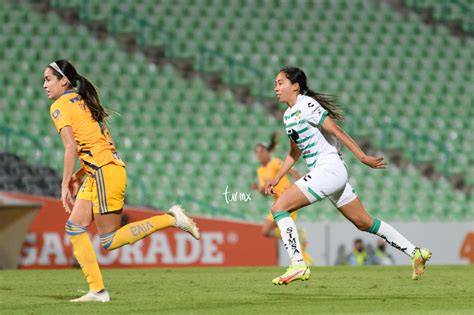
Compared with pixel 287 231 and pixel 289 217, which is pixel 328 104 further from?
pixel 287 231

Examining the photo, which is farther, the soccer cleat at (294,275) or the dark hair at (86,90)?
the soccer cleat at (294,275)

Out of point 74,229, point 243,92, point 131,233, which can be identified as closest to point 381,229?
point 131,233

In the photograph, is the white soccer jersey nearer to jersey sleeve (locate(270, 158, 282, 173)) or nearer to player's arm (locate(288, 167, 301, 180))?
player's arm (locate(288, 167, 301, 180))

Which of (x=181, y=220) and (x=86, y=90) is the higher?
(x=86, y=90)

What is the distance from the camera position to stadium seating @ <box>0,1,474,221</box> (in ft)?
60.6

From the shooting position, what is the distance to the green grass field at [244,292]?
7.72 m

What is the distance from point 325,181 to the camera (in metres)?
8.74

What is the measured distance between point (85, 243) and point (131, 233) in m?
0.45

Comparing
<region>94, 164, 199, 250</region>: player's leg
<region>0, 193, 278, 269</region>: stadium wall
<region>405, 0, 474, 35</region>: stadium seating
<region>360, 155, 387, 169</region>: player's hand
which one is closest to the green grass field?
<region>94, 164, 199, 250</region>: player's leg

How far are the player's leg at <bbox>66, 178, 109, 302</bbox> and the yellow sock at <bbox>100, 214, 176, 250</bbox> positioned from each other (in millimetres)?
220

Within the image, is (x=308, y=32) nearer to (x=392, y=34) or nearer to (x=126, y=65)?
(x=392, y=34)

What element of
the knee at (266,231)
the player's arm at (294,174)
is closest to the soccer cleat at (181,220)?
the player's arm at (294,174)

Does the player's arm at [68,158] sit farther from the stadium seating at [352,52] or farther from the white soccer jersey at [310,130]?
the stadium seating at [352,52]

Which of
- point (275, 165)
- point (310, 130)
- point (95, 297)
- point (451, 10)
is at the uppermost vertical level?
point (451, 10)
